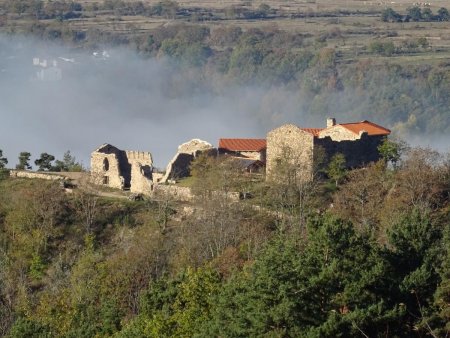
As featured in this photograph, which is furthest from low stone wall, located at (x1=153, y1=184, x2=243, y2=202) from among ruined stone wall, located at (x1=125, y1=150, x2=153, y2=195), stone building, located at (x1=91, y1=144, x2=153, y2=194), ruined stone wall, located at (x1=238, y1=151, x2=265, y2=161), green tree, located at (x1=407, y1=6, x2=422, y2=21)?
green tree, located at (x1=407, y1=6, x2=422, y2=21)

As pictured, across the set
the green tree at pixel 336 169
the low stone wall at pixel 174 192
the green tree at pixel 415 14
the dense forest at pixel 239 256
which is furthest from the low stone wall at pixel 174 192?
the green tree at pixel 415 14

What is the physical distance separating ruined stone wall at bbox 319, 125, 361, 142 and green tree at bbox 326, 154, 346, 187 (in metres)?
2.55

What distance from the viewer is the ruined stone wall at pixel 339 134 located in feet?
172

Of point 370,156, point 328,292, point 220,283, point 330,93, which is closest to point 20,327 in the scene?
point 220,283

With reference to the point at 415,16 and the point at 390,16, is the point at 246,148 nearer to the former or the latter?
the point at 390,16

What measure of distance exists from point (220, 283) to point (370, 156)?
1880 centimetres

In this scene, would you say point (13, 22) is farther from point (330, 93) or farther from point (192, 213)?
Answer: point (192, 213)

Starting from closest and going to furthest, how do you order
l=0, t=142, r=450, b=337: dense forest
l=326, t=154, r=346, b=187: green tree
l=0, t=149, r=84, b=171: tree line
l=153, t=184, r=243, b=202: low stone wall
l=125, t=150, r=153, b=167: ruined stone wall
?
l=0, t=142, r=450, b=337: dense forest < l=326, t=154, r=346, b=187: green tree < l=153, t=184, r=243, b=202: low stone wall < l=125, t=150, r=153, b=167: ruined stone wall < l=0, t=149, r=84, b=171: tree line

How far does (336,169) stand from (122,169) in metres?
9.49

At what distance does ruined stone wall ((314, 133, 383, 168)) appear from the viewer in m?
50.5

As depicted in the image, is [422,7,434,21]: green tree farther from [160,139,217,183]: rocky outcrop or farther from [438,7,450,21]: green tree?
[160,139,217,183]: rocky outcrop

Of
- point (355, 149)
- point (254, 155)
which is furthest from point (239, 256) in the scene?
point (254, 155)

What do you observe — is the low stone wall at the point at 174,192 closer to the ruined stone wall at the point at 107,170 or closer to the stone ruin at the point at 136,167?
the stone ruin at the point at 136,167

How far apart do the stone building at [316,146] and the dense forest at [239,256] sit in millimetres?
614
